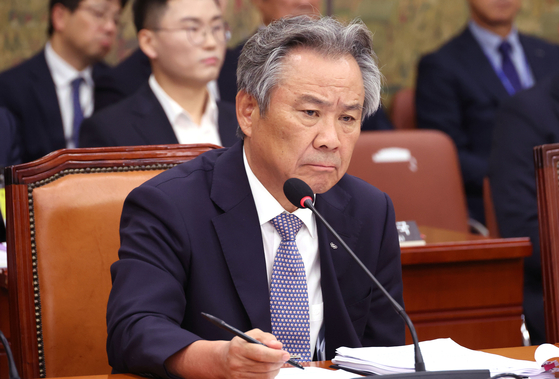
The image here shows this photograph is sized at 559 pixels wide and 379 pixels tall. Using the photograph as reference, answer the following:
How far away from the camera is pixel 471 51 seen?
3760 millimetres

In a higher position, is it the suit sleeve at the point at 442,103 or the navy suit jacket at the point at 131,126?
the suit sleeve at the point at 442,103

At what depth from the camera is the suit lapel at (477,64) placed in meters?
3.64

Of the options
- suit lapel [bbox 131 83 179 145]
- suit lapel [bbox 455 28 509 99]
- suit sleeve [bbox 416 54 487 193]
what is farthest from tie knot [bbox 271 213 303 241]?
suit lapel [bbox 455 28 509 99]

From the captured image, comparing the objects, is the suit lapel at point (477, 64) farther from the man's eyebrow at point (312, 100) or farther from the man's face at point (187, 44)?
the man's eyebrow at point (312, 100)

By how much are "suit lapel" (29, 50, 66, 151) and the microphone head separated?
235cm

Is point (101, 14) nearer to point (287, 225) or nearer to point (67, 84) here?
point (67, 84)

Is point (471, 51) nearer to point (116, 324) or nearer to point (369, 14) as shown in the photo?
point (369, 14)

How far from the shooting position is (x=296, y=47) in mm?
1326

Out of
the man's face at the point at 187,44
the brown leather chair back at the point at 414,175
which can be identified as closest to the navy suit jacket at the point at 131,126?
the man's face at the point at 187,44

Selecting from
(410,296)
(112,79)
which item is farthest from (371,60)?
(112,79)

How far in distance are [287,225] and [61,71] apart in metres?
2.44

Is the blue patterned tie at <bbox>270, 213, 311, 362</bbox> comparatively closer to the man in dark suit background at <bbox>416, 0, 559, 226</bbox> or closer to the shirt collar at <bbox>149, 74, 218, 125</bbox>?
the shirt collar at <bbox>149, 74, 218, 125</bbox>

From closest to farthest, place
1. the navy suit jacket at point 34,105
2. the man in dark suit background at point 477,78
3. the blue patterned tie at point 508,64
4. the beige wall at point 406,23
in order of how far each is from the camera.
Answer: the navy suit jacket at point 34,105
the man in dark suit background at point 477,78
the blue patterned tie at point 508,64
the beige wall at point 406,23

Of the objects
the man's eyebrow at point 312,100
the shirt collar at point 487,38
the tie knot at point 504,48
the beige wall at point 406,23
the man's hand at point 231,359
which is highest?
the beige wall at point 406,23
